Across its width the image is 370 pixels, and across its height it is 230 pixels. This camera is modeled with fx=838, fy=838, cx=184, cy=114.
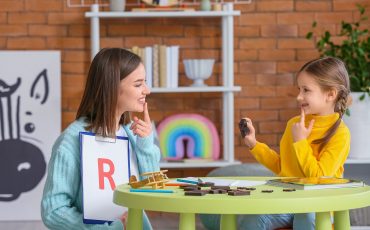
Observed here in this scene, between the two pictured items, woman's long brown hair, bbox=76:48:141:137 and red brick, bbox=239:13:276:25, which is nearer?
woman's long brown hair, bbox=76:48:141:137

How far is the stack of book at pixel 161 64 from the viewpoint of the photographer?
4.91 meters

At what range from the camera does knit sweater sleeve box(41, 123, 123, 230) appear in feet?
8.55

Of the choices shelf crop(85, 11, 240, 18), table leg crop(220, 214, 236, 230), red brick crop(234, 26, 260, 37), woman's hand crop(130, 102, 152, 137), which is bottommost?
table leg crop(220, 214, 236, 230)

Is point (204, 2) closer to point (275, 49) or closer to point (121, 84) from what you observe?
point (275, 49)

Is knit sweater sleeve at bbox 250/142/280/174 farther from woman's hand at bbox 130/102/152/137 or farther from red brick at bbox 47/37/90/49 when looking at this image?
red brick at bbox 47/37/90/49

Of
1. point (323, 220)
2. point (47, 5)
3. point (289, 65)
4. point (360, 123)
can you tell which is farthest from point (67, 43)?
point (323, 220)

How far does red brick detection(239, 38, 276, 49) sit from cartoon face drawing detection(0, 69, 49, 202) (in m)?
1.25

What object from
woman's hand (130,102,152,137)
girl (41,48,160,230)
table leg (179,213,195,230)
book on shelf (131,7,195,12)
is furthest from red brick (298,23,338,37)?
table leg (179,213,195,230)

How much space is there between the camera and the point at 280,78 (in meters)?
5.27

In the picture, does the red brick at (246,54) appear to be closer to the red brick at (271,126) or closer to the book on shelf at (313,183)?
the red brick at (271,126)

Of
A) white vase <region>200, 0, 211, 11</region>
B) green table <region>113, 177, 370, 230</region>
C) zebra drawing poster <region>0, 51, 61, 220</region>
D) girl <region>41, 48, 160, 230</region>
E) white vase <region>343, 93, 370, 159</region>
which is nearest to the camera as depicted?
green table <region>113, 177, 370, 230</region>

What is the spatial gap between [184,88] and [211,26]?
540mm

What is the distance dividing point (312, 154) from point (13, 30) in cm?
278

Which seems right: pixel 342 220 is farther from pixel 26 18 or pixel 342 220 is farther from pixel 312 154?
pixel 26 18
